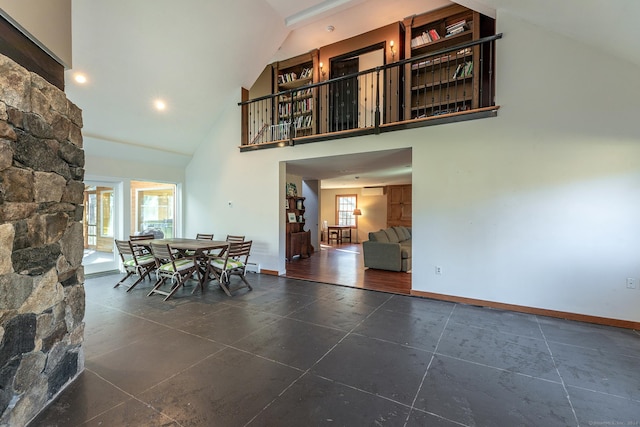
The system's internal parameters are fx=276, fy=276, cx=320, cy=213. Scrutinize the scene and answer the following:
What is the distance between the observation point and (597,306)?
122 inches

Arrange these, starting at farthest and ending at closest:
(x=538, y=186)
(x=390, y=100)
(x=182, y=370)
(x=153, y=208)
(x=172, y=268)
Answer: (x=153, y=208) < (x=390, y=100) < (x=172, y=268) < (x=538, y=186) < (x=182, y=370)

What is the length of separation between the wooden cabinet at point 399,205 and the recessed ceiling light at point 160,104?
7.83 metres

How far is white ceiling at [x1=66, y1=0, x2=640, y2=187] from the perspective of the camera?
2947 millimetres

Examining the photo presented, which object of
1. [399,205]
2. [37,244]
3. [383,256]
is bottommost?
[383,256]

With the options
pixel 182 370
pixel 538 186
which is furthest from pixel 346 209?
pixel 182 370

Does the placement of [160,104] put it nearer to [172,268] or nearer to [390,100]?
[172,268]

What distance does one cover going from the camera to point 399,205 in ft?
33.8

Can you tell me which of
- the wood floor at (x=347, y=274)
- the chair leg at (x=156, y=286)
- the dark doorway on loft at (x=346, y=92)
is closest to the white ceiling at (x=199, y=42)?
the dark doorway on loft at (x=346, y=92)

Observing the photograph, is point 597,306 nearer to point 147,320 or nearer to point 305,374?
point 305,374

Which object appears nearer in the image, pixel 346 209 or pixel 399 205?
pixel 399 205

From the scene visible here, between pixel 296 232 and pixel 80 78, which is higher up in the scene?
pixel 80 78

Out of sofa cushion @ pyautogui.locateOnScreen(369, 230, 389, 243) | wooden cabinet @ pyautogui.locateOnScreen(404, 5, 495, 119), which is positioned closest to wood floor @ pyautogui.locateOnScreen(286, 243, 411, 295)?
sofa cushion @ pyautogui.locateOnScreen(369, 230, 389, 243)

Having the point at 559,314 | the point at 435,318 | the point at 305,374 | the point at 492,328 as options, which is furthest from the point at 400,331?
the point at 559,314

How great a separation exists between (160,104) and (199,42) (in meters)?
1.36
